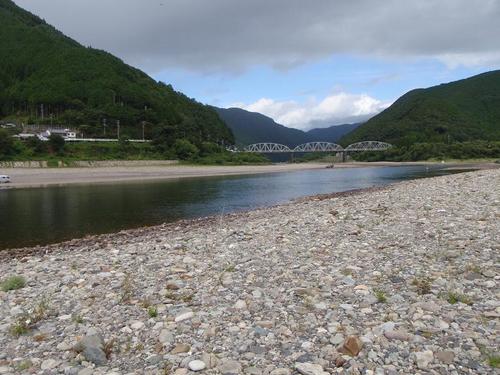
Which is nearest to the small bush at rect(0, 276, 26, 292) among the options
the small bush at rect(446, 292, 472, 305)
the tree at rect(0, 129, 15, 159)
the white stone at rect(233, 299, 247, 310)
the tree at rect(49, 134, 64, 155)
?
the white stone at rect(233, 299, 247, 310)

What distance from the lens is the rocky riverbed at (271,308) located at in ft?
18.7

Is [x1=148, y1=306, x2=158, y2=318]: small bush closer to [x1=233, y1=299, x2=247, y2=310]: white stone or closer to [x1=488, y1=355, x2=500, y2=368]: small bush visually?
[x1=233, y1=299, x2=247, y2=310]: white stone

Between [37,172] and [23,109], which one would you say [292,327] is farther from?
[23,109]

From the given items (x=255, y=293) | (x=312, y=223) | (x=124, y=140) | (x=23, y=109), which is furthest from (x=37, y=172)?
(x=23, y=109)

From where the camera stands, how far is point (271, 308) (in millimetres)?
7457

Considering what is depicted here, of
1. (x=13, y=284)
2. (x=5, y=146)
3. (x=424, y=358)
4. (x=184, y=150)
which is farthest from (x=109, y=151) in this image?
(x=424, y=358)

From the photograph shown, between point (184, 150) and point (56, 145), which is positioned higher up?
point (56, 145)

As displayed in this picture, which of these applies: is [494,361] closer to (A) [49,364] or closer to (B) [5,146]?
(A) [49,364]

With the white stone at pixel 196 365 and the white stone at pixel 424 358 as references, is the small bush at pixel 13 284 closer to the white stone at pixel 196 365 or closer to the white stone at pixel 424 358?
the white stone at pixel 196 365

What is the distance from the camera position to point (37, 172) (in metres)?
90.1

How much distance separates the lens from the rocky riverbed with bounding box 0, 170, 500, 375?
569 cm

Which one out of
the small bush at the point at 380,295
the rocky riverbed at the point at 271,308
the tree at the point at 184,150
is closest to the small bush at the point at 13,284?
the rocky riverbed at the point at 271,308

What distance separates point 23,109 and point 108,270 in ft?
655

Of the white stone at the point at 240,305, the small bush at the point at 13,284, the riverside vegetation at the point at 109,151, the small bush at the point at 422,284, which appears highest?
the riverside vegetation at the point at 109,151
